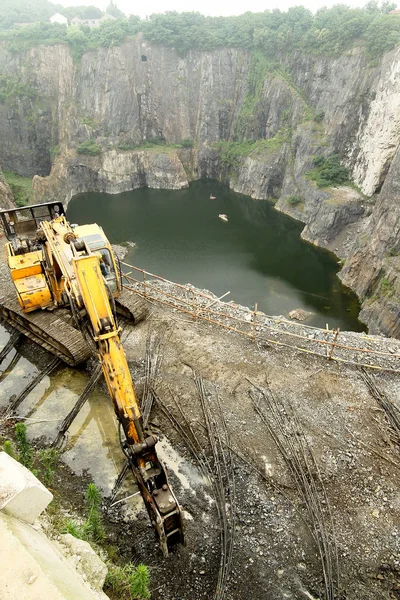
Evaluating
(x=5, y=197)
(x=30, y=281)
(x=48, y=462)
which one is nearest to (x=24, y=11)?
(x=5, y=197)

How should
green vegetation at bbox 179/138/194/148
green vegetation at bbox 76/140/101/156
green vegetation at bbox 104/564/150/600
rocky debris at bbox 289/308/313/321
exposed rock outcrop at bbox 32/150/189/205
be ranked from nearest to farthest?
green vegetation at bbox 104/564/150/600, rocky debris at bbox 289/308/313/321, exposed rock outcrop at bbox 32/150/189/205, green vegetation at bbox 76/140/101/156, green vegetation at bbox 179/138/194/148

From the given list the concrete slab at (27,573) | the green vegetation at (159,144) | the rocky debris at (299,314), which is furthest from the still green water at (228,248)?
the concrete slab at (27,573)

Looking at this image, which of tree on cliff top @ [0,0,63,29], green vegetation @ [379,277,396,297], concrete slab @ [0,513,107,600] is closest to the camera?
concrete slab @ [0,513,107,600]

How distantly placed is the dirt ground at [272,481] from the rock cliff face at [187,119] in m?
23.8

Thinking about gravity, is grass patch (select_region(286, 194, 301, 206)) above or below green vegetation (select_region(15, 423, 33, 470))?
below

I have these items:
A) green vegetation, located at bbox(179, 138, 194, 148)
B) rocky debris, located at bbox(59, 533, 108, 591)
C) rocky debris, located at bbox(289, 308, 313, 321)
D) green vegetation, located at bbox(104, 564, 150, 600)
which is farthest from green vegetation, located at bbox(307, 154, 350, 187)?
rocky debris, located at bbox(59, 533, 108, 591)

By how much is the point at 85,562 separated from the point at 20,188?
4227 centimetres

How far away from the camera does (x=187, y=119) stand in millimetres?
52000

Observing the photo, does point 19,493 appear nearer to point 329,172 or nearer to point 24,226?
point 24,226

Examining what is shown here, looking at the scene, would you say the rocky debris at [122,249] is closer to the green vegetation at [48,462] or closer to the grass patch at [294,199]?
the grass patch at [294,199]

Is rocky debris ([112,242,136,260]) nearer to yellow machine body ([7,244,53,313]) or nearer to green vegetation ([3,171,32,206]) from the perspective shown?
green vegetation ([3,171,32,206])

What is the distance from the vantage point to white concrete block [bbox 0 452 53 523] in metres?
3.26

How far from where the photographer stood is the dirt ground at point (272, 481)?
722 cm

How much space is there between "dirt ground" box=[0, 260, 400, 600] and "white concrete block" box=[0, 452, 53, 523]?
4.82 m
